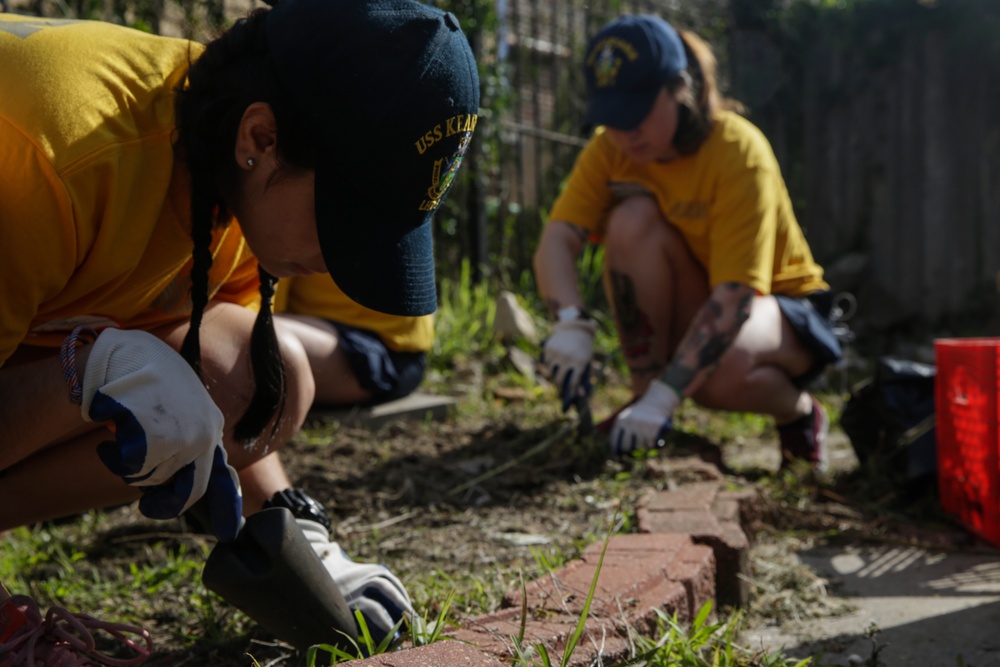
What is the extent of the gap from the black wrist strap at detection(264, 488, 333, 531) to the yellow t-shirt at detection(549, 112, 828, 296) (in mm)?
1496

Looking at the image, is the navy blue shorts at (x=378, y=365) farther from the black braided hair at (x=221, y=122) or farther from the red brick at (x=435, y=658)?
the red brick at (x=435, y=658)

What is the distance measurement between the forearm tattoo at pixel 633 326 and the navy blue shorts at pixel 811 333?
426mm

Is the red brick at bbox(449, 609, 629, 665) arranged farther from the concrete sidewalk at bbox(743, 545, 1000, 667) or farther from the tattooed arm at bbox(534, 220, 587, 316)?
the tattooed arm at bbox(534, 220, 587, 316)

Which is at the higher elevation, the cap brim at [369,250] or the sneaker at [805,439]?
the cap brim at [369,250]

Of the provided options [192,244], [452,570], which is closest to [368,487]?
[452,570]

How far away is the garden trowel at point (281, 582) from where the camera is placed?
59.7 inches

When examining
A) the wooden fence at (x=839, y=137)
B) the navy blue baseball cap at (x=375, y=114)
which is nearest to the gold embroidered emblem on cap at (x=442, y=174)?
the navy blue baseball cap at (x=375, y=114)

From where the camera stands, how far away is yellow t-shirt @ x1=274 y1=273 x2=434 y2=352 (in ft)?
9.21

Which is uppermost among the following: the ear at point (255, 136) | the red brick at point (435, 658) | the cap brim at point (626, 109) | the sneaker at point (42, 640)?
the ear at point (255, 136)

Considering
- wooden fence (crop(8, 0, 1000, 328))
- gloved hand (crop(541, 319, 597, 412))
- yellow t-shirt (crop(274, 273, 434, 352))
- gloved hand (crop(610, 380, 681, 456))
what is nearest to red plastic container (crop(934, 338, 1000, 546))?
gloved hand (crop(610, 380, 681, 456))

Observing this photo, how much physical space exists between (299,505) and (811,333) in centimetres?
187

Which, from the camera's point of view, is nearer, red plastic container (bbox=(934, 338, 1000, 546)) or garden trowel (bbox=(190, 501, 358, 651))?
garden trowel (bbox=(190, 501, 358, 651))

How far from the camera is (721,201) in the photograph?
301 cm

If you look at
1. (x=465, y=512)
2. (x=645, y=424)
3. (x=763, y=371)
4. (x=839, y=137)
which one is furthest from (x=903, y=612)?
(x=839, y=137)
